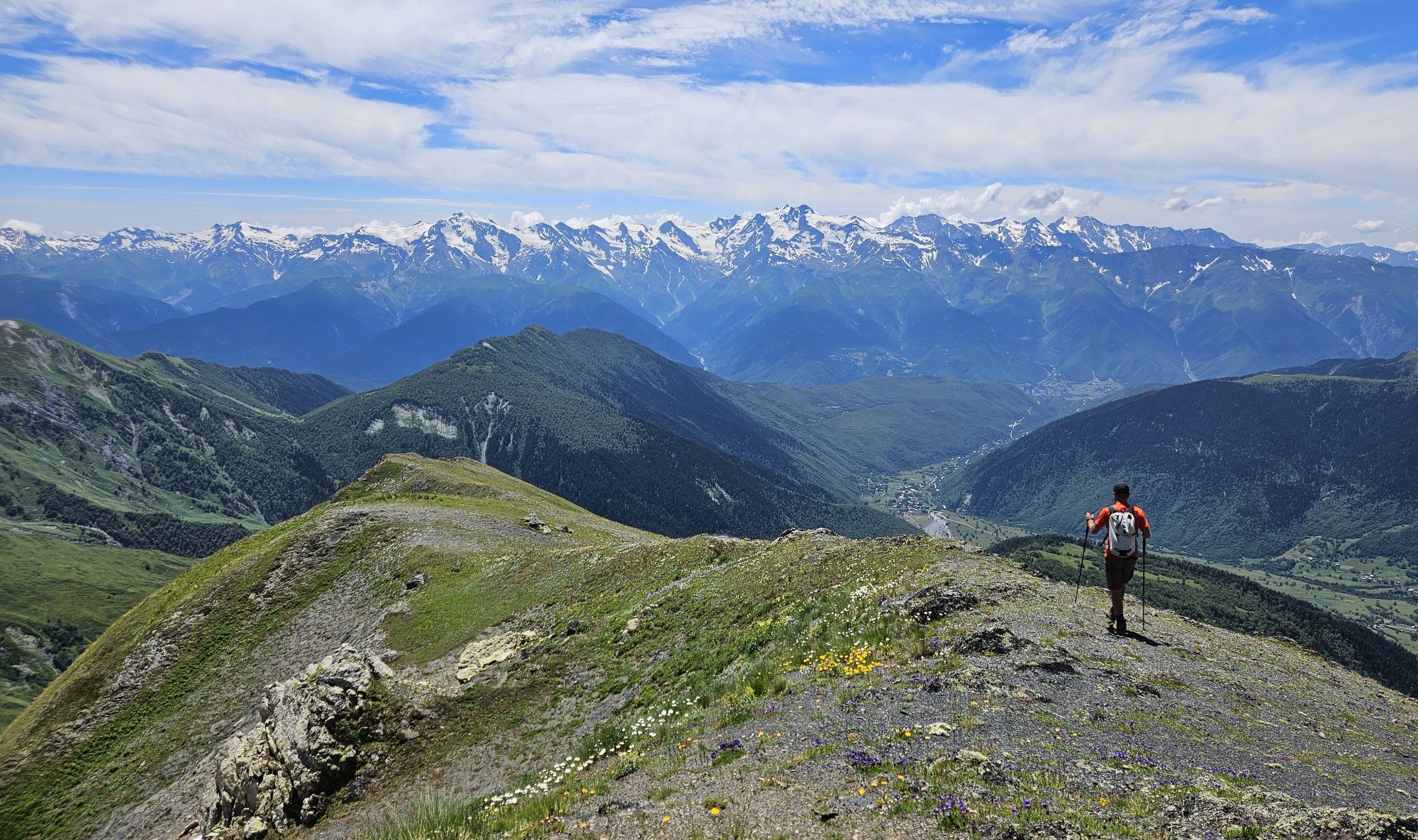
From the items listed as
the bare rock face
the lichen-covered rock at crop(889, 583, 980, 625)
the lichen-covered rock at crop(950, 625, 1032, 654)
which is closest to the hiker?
the lichen-covered rock at crop(950, 625, 1032, 654)

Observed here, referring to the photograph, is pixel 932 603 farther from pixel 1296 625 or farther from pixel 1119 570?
pixel 1296 625

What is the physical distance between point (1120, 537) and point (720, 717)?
1541 centimetres

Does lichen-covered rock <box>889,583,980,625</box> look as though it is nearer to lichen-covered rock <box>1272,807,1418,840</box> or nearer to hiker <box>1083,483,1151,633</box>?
hiker <box>1083,483,1151,633</box>

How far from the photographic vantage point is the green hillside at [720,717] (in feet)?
47.3

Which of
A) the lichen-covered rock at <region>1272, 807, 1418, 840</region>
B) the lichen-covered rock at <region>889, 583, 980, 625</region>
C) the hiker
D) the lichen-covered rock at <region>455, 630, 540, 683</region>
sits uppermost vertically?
the hiker

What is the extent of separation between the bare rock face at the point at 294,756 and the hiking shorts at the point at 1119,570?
3015 centimetres

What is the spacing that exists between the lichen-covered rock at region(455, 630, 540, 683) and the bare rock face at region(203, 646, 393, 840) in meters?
5.71

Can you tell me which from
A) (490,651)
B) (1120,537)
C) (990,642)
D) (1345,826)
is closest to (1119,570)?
(1120,537)

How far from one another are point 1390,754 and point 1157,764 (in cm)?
915

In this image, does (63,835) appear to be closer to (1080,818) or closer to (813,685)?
(813,685)

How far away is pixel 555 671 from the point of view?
31.5 meters

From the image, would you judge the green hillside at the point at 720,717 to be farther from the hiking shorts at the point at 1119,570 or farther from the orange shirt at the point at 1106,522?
the orange shirt at the point at 1106,522

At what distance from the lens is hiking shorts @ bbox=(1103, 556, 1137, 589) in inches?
906

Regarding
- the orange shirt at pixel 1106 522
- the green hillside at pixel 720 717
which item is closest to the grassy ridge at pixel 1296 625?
the green hillside at pixel 720 717
